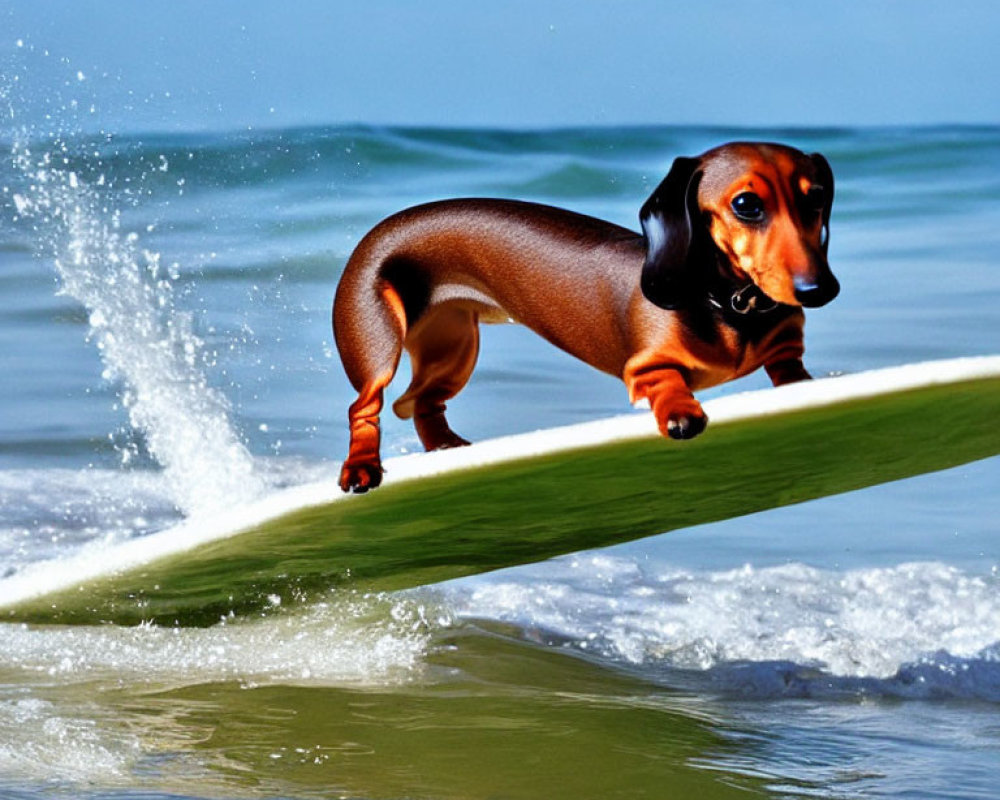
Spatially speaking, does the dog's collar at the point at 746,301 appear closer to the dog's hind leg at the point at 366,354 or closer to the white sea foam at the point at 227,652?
the dog's hind leg at the point at 366,354

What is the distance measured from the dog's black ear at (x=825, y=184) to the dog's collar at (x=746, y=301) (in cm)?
16

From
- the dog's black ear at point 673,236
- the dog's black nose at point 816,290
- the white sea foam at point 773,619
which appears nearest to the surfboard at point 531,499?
the dog's black ear at point 673,236

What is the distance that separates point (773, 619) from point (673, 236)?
258 centimetres

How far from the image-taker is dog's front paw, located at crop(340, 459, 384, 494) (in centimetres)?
381

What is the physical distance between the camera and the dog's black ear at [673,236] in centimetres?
332

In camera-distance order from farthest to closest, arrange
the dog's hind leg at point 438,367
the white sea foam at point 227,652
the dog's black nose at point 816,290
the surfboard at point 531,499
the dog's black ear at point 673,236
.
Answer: the white sea foam at point 227,652
the dog's hind leg at point 438,367
the surfboard at point 531,499
the dog's black ear at point 673,236
the dog's black nose at point 816,290

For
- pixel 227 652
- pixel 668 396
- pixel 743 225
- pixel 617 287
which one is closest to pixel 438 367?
pixel 617 287

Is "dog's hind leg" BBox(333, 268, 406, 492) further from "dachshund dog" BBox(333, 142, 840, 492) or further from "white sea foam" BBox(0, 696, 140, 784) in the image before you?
"white sea foam" BBox(0, 696, 140, 784)

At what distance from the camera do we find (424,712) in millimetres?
4500

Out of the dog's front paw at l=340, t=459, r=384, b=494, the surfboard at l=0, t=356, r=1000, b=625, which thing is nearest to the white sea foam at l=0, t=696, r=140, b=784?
the surfboard at l=0, t=356, r=1000, b=625

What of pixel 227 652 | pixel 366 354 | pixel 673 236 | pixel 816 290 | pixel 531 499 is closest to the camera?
pixel 816 290

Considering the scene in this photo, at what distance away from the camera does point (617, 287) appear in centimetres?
357

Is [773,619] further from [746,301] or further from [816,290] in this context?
[816,290]

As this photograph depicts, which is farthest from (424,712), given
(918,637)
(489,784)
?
(918,637)
